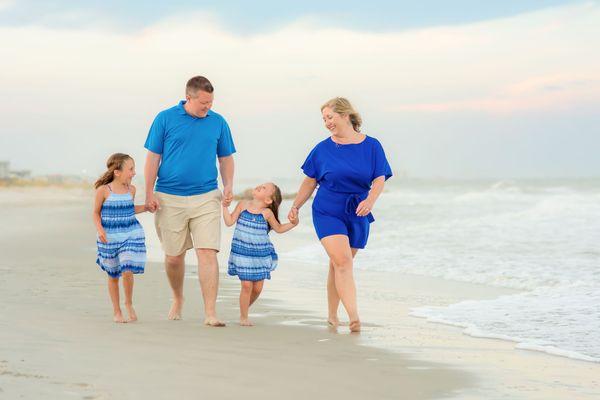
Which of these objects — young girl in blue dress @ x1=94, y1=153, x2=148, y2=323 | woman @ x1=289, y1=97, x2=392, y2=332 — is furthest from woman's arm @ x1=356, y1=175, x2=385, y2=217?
young girl in blue dress @ x1=94, y1=153, x2=148, y2=323

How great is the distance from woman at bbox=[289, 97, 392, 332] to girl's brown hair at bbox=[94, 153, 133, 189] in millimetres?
1311

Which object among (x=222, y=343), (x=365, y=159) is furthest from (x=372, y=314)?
(x=222, y=343)

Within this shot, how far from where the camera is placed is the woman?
629cm

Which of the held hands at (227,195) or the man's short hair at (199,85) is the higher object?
the man's short hair at (199,85)

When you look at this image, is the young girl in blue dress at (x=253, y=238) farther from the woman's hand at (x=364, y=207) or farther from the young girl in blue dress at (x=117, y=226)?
the young girl in blue dress at (x=117, y=226)

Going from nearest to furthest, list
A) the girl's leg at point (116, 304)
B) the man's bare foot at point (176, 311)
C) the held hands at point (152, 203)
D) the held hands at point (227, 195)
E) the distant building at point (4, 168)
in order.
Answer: the girl's leg at point (116, 304)
the held hands at point (152, 203)
the held hands at point (227, 195)
the man's bare foot at point (176, 311)
the distant building at point (4, 168)

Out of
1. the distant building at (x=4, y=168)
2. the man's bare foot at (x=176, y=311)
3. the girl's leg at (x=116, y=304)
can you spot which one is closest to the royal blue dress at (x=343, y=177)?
the man's bare foot at (x=176, y=311)

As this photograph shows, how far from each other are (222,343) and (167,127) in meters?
1.75

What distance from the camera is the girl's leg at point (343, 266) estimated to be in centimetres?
634

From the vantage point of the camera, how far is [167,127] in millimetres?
6324

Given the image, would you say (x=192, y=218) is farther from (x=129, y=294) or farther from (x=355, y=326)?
(x=355, y=326)

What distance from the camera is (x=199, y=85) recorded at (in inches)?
243

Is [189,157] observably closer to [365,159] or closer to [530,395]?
[365,159]

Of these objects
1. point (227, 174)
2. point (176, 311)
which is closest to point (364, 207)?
point (227, 174)
